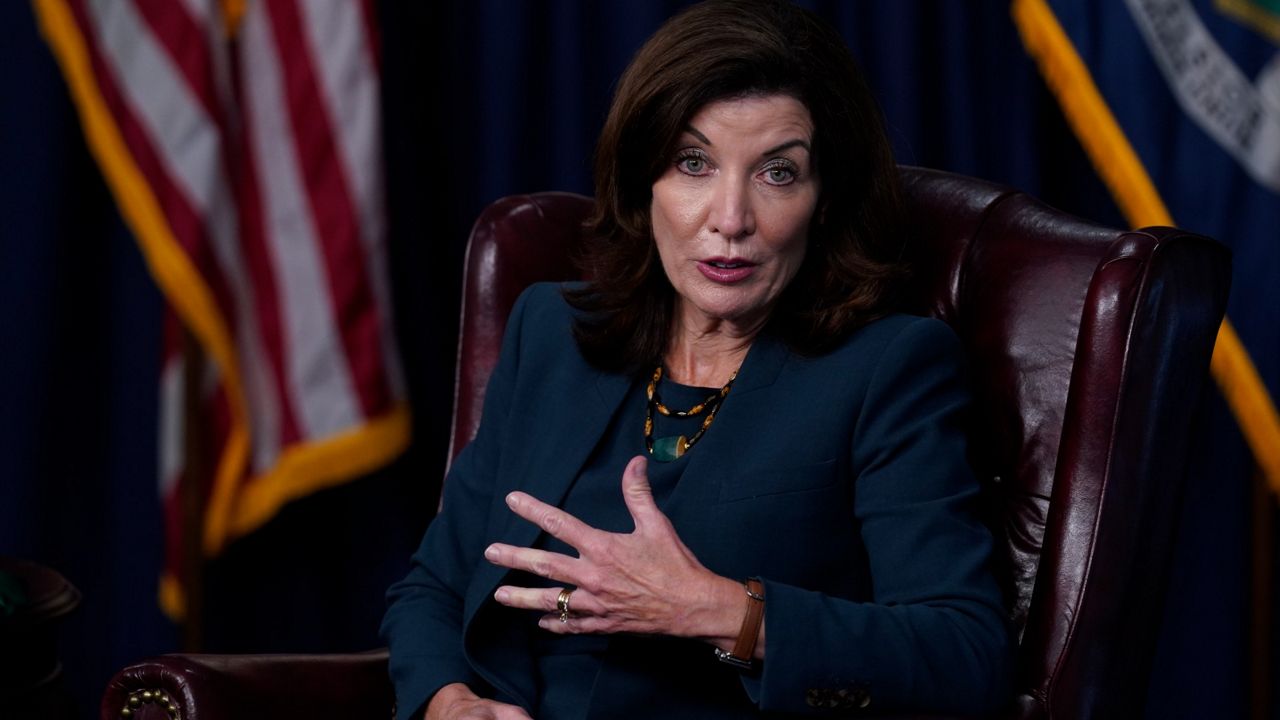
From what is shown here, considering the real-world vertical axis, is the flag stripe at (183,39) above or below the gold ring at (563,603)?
Answer: above

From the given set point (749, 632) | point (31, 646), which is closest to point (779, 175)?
point (749, 632)

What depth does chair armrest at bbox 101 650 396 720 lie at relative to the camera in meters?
1.58

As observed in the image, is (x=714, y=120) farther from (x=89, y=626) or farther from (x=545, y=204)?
(x=89, y=626)

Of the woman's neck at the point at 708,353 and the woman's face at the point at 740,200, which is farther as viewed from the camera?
the woman's neck at the point at 708,353

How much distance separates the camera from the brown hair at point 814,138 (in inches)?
62.5

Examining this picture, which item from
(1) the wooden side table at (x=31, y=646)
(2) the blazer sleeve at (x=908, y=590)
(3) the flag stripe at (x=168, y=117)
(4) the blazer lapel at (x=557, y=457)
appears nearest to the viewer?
(2) the blazer sleeve at (x=908, y=590)

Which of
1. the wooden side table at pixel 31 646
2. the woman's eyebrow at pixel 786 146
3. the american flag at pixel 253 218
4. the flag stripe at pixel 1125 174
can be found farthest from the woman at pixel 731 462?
the flag stripe at pixel 1125 174

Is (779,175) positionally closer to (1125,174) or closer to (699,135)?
(699,135)

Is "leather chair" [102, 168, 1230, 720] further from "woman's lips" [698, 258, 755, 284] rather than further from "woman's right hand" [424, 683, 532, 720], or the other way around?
"woman's lips" [698, 258, 755, 284]

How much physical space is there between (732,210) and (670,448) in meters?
0.29

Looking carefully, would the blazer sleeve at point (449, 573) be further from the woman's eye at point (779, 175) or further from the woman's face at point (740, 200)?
the woman's eye at point (779, 175)

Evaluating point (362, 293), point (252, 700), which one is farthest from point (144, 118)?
point (252, 700)

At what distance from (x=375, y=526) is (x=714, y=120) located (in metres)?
1.56

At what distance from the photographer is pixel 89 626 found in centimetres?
276
